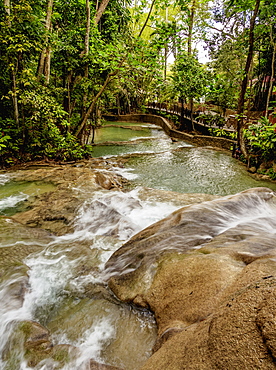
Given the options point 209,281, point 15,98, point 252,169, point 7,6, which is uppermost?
point 7,6

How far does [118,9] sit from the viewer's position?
43.8 ft

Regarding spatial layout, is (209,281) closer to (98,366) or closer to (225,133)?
(98,366)

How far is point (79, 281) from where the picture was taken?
10.3ft

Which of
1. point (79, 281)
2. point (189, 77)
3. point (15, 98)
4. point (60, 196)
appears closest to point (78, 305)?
point (79, 281)

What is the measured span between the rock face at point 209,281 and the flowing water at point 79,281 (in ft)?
0.42

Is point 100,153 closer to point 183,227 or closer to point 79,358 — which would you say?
point 183,227

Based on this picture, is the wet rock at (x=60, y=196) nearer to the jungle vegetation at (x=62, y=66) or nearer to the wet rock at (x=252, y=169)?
the jungle vegetation at (x=62, y=66)

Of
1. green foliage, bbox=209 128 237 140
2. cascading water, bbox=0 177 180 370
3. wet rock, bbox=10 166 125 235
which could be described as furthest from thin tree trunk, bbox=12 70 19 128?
green foliage, bbox=209 128 237 140

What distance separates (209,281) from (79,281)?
194 cm

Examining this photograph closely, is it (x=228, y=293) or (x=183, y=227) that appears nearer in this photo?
(x=228, y=293)

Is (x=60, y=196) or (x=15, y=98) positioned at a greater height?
(x=15, y=98)

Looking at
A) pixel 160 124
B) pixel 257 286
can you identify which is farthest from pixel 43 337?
pixel 160 124

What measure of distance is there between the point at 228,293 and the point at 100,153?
1174 cm

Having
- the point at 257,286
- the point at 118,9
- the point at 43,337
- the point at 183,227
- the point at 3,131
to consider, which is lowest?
the point at 43,337
